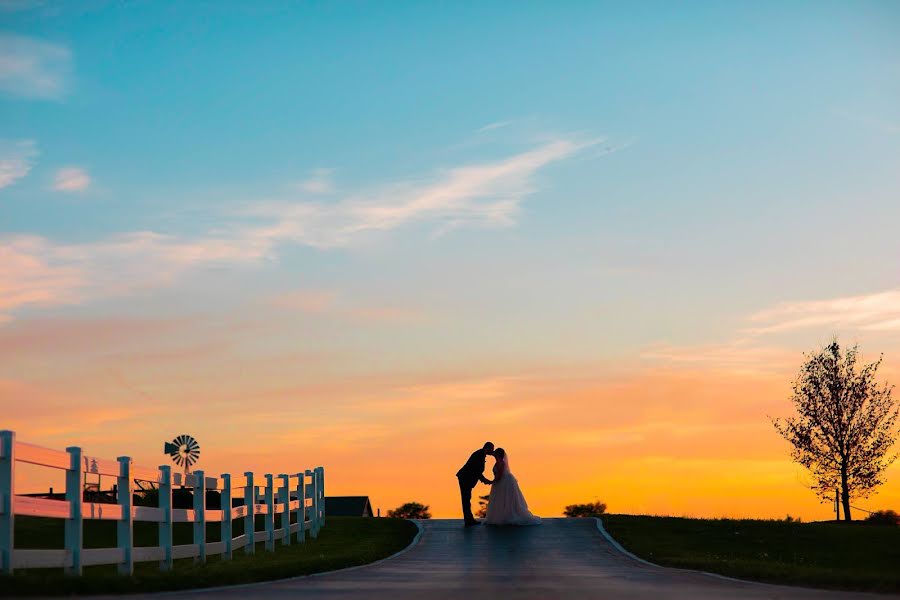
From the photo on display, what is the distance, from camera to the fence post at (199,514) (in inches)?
883

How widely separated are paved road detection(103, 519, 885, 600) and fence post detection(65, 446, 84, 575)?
1965mm

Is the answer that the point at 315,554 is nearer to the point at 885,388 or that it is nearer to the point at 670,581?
the point at 670,581

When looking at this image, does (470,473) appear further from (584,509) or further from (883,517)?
(584,509)

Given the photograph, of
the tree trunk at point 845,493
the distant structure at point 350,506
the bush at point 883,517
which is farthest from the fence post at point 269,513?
the distant structure at point 350,506

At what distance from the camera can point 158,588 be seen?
16594 mm

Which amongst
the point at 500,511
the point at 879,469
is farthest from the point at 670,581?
the point at 879,469

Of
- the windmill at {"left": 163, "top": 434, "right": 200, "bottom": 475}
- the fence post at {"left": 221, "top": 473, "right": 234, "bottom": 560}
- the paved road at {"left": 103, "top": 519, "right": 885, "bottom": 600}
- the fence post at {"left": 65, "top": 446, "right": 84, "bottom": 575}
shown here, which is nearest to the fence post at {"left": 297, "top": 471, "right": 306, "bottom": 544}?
the paved road at {"left": 103, "top": 519, "right": 885, "bottom": 600}

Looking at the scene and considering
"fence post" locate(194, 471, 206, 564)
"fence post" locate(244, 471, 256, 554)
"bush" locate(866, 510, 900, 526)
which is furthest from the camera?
"bush" locate(866, 510, 900, 526)

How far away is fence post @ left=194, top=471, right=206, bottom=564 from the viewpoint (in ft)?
73.6

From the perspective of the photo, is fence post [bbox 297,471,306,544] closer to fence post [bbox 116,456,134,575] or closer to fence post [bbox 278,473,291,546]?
fence post [bbox 278,473,291,546]

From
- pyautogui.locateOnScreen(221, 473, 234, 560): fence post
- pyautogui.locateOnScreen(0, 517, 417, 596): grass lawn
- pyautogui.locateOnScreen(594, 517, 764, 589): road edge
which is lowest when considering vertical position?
pyautogui.locateOnScreen(594, 517, 764, 589): road edge

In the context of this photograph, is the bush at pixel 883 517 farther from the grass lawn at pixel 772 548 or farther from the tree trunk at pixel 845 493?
the grass lawn at pixel 772 548

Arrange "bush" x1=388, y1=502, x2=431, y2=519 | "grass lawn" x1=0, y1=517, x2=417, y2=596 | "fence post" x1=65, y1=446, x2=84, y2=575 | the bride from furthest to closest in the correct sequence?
"bush" x1=388, y1=502, x2=431, y2=519, the bride, "fence post" x1=65, y1=446, x2=84, y2=575, "grass lawn" x1=0, y1=517, x2=417, y2=596

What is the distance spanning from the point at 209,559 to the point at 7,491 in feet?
38.9
